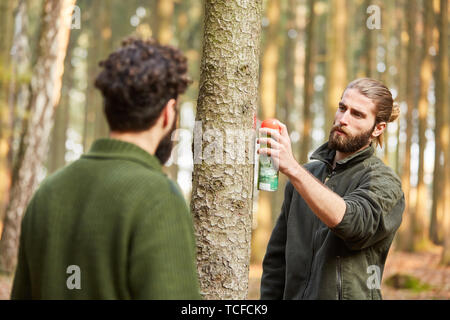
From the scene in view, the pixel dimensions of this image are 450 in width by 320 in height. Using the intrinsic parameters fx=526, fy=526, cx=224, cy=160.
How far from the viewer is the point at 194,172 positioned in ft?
10.5

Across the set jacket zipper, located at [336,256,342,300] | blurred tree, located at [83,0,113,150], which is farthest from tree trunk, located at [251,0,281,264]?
jacket zipper, located at [336,256,342,300]

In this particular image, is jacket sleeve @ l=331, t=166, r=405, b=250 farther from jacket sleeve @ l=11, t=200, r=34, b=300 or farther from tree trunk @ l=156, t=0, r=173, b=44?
tree trunk @ l=156, t=0, r=173, b=44

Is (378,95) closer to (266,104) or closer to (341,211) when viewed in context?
(341,211)

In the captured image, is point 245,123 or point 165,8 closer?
point 245,123

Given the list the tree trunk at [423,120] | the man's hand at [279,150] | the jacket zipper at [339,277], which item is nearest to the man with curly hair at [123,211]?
the man's hand at [279,150]

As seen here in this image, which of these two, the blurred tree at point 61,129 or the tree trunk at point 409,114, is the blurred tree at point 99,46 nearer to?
the blurred tree at point 61,129

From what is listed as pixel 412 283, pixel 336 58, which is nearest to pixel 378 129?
pixel 412 283

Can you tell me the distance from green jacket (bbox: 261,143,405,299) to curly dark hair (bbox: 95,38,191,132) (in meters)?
1.25

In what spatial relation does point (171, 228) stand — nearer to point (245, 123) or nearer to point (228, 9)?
point (245, 123)

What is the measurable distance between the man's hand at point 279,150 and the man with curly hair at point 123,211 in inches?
30.6

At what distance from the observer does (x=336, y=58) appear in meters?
13.3

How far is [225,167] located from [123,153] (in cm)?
113
